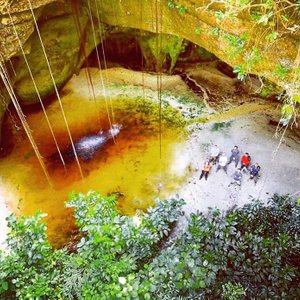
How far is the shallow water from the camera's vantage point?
782 cm

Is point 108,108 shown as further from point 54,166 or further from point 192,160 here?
point 192,160

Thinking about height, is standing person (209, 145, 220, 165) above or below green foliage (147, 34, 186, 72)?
below

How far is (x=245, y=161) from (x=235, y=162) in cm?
38

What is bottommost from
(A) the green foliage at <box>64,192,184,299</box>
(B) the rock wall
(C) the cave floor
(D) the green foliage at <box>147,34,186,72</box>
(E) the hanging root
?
(C) the cave floor

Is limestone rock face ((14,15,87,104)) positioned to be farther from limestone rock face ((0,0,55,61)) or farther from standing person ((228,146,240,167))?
standing person ((228,146,240,167))

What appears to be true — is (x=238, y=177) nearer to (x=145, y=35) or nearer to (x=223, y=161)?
(x=223, y=161)

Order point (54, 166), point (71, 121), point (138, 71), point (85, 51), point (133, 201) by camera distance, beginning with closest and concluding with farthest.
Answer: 1. point (133, 201)
2. point (54, 166)
3. point (71, 121)
4. point (85, 51)
5. point (138, 71)

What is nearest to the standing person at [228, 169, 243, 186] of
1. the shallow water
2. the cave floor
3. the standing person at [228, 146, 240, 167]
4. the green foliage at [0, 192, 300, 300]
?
the cave floor

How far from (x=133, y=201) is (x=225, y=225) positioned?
356 centimetres

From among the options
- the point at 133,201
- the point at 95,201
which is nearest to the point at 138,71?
the point at 133,201

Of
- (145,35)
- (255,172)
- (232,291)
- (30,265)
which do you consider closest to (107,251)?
(30,265)

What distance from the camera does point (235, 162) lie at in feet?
28.5

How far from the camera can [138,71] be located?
1252 centimetres

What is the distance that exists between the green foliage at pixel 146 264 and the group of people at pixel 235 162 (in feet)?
10.5
